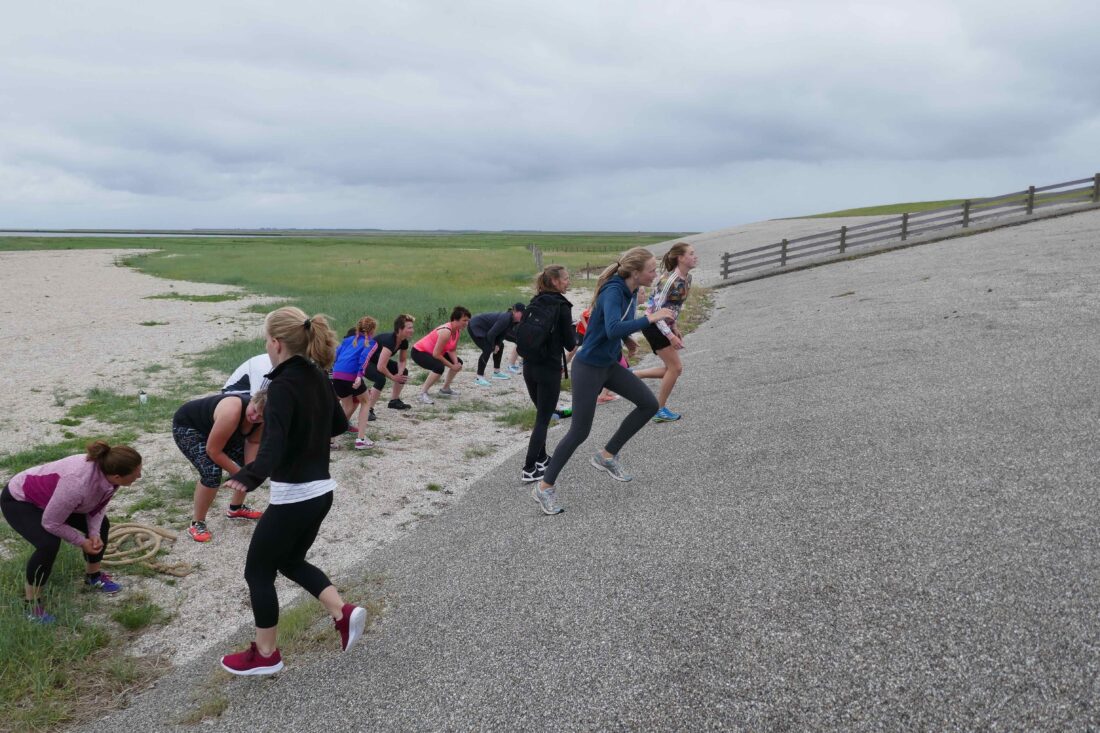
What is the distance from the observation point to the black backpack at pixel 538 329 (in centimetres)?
641

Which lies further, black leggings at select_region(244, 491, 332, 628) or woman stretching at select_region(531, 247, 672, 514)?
woman stretching at select_region(531, 247, 672, 514)

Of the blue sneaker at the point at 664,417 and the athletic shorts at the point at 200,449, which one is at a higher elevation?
the athletic shorts at the point at 200,449

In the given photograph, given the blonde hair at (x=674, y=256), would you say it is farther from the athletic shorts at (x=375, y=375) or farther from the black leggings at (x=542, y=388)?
the athletic shorts at (x=375, y=375)

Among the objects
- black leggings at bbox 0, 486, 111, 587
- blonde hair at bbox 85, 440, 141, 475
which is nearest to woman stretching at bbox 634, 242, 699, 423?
blonde hair at bbox 85, 440, 141, 475

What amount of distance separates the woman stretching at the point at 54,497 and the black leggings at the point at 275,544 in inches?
64.1

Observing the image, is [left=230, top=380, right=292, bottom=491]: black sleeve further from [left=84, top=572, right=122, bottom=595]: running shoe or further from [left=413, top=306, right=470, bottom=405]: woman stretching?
[left=413, top=306, right=470, bottom=405]: woman stretching

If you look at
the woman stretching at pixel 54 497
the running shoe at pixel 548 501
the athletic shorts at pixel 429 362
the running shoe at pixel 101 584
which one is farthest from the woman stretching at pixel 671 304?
the running shoe at pixel 101 584

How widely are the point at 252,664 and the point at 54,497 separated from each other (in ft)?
6.75

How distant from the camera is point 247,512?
7.11 m

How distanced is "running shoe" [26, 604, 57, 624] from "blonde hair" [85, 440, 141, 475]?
115 centimetres

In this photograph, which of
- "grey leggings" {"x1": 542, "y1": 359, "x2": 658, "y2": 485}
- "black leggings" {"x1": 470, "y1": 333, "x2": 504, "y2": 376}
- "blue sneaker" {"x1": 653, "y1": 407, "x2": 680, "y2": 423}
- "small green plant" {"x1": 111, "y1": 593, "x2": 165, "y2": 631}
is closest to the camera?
"small green plant" {"x1": 111, "y1": 593, "x2": 165, "y2": 631}

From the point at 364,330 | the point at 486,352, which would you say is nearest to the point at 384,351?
the point at 364,330

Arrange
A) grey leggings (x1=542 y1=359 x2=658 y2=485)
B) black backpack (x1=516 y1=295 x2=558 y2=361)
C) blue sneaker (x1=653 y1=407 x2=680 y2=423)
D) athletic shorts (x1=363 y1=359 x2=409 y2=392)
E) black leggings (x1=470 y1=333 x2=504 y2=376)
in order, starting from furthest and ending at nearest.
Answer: black leggings (x1=470 y1=333 x2=504 y2=376)
athletic shorts (x1=363 y1=359 x2=409 y2=392)
blue sneaker (x1=653 y1=407 x2=680 y2=423)
black backpack (x1=516 y1=295 x2=558 y2=361)
grey leggings (x1=542 y1=359 x2=658 y2=485)

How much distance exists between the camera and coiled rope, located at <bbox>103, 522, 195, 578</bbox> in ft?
19.7
